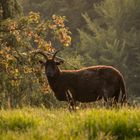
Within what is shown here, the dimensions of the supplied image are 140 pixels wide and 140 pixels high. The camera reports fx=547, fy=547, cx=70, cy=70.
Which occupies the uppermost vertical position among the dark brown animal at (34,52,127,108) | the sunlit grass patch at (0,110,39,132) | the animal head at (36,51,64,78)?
the sunlit grass patch at (0,110,39,132)

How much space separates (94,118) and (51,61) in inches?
325

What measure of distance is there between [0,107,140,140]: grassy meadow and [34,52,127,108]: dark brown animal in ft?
19.0

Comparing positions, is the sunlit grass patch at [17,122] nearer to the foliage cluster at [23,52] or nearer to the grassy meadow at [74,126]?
the grassy meadow at [74,126]

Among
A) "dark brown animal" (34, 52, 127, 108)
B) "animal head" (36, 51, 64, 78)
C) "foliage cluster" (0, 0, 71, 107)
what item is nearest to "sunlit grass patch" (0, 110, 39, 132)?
"dark brown animal" (34, 52, 127, 108)

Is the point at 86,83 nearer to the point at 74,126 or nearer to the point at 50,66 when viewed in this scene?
the point at 50,66

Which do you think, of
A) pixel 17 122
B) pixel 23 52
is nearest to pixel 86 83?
pixel 23 52

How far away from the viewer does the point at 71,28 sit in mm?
56188

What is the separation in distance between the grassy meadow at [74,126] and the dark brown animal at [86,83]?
19.0 ft

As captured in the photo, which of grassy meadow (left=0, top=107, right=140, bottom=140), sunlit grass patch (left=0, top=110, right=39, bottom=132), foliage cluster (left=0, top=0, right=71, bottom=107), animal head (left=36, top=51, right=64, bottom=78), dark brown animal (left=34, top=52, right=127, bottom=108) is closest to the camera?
grassy meadow (left=0, top=107, right=140, bottom=140)

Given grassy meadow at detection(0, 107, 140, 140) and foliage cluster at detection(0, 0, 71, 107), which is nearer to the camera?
grassy meadow at detection(0, 107, 140, 140)

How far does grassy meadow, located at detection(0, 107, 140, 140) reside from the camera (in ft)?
26.2

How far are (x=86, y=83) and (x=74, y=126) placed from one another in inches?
312

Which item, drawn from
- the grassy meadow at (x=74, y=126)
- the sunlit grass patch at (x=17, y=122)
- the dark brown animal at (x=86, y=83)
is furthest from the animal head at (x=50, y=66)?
the sunlit grass patch at (x=17, y=122)

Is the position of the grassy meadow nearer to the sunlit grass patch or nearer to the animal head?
the sunlit grass patch
